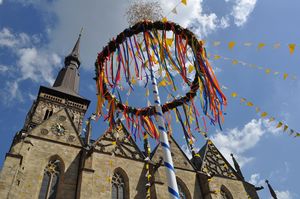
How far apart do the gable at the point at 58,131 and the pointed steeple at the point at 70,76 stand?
11455 millimetres

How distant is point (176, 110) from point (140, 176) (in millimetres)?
10942

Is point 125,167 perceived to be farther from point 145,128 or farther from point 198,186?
point 145,128

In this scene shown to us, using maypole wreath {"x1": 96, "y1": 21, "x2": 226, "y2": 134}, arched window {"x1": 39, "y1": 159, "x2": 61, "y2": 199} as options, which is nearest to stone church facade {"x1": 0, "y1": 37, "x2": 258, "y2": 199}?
arched window {"x1": 39, "y1": 159, "x2": 61, "y2": 199}

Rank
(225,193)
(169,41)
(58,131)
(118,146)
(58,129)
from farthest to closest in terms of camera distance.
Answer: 1. (225,193)
2. (118,146)
3. (58,129)
4. (58,131)
5. (169,41)

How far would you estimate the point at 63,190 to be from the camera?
15203 mm

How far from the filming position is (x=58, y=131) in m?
18.6

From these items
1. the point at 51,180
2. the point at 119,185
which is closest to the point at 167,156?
the point at 51,180

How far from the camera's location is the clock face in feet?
60.4

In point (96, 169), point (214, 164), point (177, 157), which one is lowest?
point (96, 169)

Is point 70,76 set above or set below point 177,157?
above

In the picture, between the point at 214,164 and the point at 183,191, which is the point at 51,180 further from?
the point at 214,164

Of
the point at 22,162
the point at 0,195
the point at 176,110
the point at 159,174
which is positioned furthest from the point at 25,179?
the point at 176,110

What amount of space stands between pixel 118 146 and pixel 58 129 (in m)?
4.32

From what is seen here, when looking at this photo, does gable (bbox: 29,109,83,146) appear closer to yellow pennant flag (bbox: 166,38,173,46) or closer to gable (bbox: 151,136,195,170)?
gable (bbox: 151,136,195,170)
